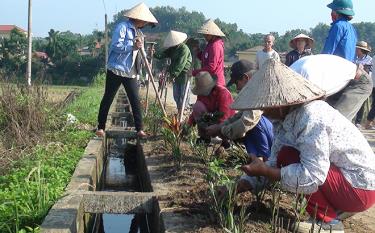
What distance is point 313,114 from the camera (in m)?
2.88

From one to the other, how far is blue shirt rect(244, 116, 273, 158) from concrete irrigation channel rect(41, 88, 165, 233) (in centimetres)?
100

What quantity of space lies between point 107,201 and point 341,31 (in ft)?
9.10

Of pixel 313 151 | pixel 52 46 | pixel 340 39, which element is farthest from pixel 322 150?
pixel 52 46

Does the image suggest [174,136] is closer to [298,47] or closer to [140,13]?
[140,13]

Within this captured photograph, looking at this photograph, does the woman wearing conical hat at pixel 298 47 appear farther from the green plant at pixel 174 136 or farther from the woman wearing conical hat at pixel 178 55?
the green plant at pixel 174 136

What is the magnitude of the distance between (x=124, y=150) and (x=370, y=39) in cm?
7393

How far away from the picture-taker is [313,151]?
2799mm

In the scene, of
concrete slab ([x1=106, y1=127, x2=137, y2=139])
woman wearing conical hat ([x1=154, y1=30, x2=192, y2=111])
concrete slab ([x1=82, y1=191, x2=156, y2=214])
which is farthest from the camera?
woman wearing conical hat ([x1=154, y1=30, x2=192, y2=111])

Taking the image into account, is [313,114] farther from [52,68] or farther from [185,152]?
[52,68]

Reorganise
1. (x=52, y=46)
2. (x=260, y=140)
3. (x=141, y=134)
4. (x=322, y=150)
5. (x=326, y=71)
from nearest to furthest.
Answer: (x=322, y=150) → (x=326, y=71) → (x=260, y=140) → (x=141, y=134) → (x=52, y=46)

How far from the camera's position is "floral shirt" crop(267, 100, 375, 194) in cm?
280

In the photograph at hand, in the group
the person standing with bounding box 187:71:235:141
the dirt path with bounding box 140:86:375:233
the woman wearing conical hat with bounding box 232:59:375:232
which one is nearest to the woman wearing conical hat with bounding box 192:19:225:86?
the person standing with bounding box 187:71:235:141

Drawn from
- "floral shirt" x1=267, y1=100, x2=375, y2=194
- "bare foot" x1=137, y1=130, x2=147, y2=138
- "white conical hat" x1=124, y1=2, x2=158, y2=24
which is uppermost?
"white conical hat" x1=124, y1=2, x2=158, y2=24

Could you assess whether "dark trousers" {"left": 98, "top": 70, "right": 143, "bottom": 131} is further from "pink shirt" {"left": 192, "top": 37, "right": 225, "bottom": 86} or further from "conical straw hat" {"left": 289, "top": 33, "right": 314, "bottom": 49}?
"conical straw hat" {"left": 289, "top": 33, "right": 314, "bottom": 49}
